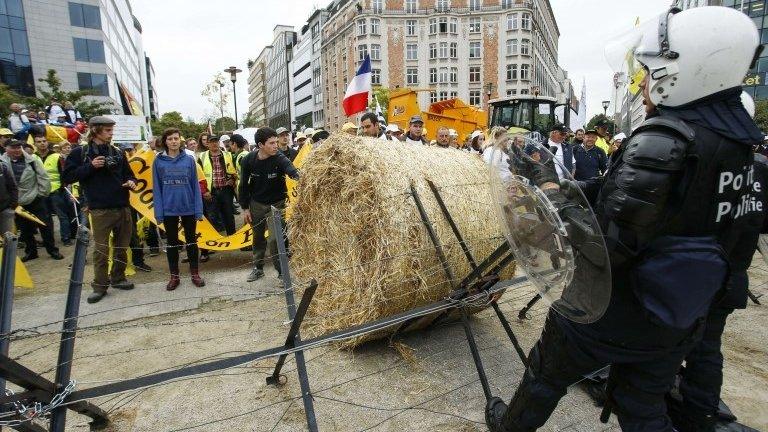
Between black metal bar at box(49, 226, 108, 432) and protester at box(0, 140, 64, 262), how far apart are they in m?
5.53

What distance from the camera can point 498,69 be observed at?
61.4 meters

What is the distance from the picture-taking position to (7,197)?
5.24 meters

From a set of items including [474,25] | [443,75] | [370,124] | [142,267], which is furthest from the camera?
[443,75]

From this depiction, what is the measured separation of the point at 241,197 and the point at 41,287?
281cm

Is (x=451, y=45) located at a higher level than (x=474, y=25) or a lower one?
lower

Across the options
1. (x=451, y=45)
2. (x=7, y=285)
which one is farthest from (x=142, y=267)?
(x=451, y=45)

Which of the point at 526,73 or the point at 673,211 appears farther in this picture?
the point at 526,73

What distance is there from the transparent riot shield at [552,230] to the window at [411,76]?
65012 mm

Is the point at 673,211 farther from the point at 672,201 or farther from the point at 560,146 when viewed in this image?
the point at 560,146

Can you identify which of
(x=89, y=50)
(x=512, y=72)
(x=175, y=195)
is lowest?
(x=175, y=195)

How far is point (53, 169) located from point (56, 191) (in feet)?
1.41

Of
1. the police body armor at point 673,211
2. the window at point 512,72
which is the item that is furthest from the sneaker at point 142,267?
the window at point 512,72

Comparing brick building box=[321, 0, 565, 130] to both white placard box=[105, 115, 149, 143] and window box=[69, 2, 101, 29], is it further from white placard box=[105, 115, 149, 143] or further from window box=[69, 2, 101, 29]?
white placard box=[105, 115, 149, 143]

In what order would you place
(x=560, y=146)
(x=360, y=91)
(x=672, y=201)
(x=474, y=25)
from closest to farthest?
(x=672, y=201)
(x=560, y=146)
(x=360, y=91)
(x=474, y=25)
